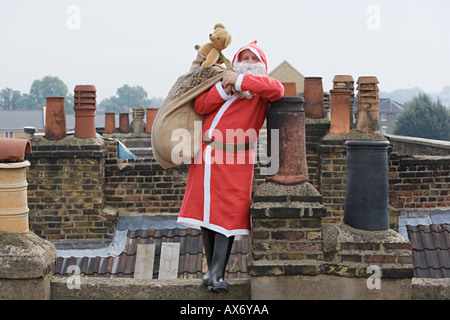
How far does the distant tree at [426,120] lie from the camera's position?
154 feet

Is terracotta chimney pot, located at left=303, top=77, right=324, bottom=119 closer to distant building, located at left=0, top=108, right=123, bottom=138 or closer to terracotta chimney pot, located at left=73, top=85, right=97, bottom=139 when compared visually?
terracotta chimney pot, located at left=73, top=85, right=97, bottom=139

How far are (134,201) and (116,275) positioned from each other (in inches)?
39.6

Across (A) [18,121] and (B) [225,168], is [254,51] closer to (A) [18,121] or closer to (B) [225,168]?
(B) [225,168]

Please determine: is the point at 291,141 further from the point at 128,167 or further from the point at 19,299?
the point at 128,167

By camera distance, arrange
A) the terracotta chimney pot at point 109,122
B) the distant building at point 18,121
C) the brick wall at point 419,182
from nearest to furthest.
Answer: the brick wall at point 419,182
the terracotta chimney pot at point 109,122
the distant building at point 18,121

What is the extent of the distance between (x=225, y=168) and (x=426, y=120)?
47.7m

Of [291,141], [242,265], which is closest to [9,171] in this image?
[291,141]

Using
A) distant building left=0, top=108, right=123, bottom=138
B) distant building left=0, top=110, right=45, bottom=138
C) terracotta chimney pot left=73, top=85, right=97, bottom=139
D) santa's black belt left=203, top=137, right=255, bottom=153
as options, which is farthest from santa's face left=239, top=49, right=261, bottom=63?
distant building left=0, top=110, right=45, bottom=138

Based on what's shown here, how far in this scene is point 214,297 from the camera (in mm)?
3521

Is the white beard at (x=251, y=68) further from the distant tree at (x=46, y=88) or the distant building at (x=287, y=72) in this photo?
the distant tree at (x=46, y=88)

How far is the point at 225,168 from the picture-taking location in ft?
11.3

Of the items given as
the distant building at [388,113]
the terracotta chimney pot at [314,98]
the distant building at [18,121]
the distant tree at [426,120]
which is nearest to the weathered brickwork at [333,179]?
the terracotta chimney pot at [314,98]

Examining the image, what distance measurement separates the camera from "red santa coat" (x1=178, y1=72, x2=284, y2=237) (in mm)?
3432

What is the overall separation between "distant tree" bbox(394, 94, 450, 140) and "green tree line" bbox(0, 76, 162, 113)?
67.5 metres
